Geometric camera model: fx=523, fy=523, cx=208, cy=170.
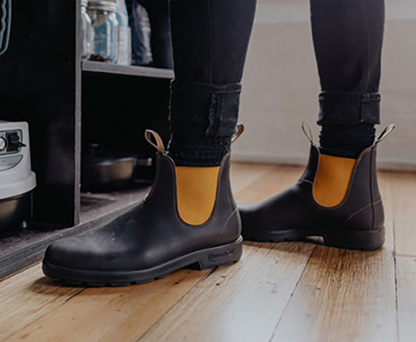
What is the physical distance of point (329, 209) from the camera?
1003 millimetres

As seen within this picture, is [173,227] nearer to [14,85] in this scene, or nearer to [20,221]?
[20,221]

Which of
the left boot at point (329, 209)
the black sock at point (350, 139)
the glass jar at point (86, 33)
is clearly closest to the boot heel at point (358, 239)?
the left boot at point (329, 209)

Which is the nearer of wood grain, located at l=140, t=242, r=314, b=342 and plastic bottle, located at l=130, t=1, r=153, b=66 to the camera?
wood grain, located at l=140, t=242, r=314, b=342

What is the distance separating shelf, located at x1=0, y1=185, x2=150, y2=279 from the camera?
0.82 meters

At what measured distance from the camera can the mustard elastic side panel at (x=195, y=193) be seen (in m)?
0.82

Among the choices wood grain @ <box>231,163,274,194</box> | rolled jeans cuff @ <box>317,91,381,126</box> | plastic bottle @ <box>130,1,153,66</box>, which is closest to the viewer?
rolled jeans cuff @ <box>317,91,381,126</box>

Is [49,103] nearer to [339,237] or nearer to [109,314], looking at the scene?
[109,314]

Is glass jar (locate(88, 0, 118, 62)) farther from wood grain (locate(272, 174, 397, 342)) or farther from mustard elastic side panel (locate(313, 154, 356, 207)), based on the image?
wood grain (locate(272, 174, 397, 342))

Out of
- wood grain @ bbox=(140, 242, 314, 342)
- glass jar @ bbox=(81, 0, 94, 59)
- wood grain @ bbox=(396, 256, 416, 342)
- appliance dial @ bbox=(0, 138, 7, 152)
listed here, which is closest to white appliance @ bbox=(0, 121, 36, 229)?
appliance dial @ bbox=(0, 138, 7, 152)

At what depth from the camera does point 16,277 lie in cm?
79

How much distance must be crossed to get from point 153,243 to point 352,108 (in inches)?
18.2

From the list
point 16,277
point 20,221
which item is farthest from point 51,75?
point 16,277

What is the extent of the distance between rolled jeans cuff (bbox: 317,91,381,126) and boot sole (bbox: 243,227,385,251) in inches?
8.3

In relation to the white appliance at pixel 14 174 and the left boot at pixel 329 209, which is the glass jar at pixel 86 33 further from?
the left boot at pixel 329 209
